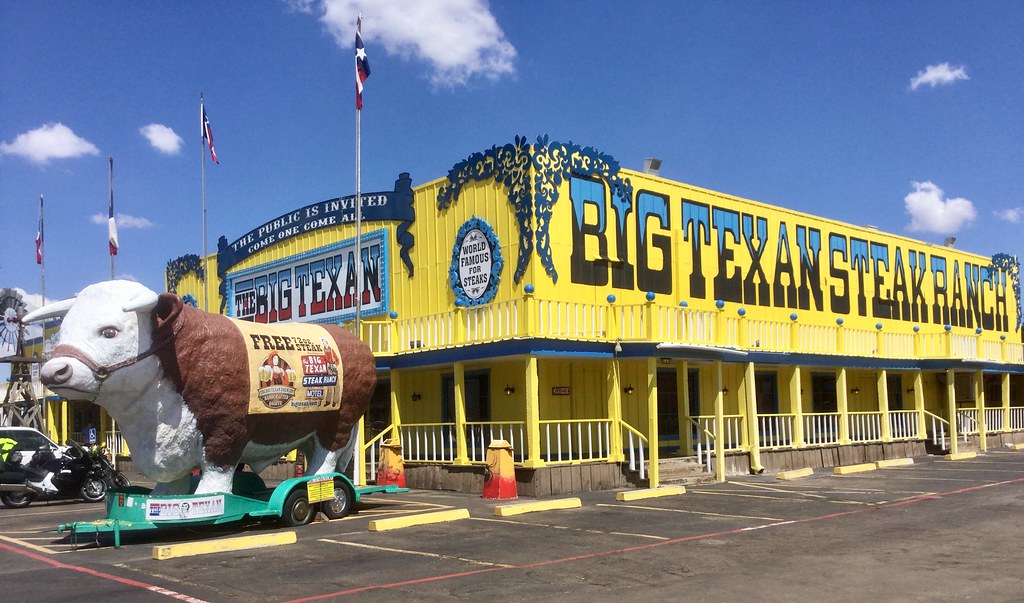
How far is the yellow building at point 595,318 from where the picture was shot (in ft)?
59.9

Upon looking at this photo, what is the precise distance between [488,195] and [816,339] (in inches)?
383

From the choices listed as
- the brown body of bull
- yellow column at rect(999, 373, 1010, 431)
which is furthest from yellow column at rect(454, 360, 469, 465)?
yellow column at rect(999, 373, 1010, 431)

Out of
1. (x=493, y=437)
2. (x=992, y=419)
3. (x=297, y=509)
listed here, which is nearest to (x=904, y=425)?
(x=992, y=419)

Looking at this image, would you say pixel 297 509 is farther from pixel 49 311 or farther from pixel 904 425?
pixel 904 425

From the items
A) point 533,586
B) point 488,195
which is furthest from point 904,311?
point 533,586

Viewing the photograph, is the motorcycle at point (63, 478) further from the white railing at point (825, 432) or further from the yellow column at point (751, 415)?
the white railing at point (825, 432)

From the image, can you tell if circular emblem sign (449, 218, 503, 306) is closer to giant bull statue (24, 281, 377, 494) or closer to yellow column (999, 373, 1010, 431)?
giant bull statue (24, 281, 377, 494)

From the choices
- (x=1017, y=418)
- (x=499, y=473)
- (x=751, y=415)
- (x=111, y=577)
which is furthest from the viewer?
(x=1017, y=418)

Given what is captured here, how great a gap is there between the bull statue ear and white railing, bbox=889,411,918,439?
67.0 feet

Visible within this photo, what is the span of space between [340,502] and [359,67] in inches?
398

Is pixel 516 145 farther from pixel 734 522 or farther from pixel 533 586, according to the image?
pixel 533 586

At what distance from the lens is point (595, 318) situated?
60.4ft

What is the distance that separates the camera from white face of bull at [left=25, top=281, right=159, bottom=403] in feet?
36.6

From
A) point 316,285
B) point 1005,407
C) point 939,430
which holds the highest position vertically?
point 316,285
